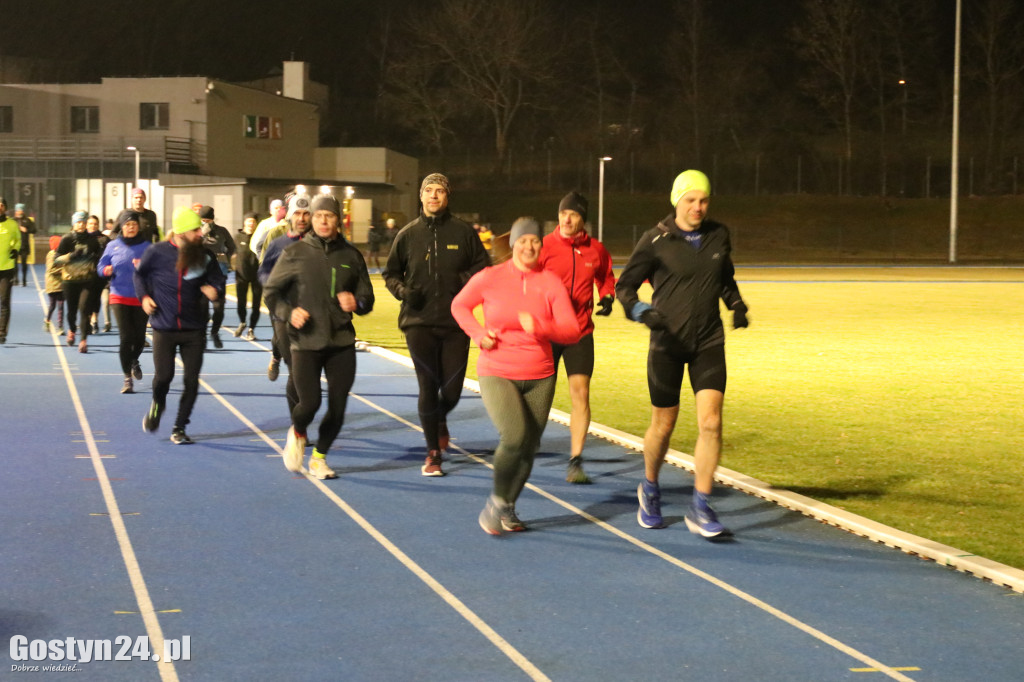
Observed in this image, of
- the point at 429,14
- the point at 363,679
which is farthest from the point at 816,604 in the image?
the point at 429,14

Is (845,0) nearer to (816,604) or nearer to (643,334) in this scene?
(643,334)

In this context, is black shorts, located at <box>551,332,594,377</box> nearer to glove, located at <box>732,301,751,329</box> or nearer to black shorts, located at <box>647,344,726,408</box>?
black shorts, located at <box>647,344,726,408</box>

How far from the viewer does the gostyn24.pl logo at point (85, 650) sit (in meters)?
5.24

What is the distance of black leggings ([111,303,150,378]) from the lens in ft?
43.6

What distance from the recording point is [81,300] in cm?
1802

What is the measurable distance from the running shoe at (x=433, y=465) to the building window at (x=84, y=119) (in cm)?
5770

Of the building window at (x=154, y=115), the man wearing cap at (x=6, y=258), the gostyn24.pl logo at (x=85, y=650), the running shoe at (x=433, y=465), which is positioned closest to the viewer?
the gostyn24.pl logo at (x=85, y=650)

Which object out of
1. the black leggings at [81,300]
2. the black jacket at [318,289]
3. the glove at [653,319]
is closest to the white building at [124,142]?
the black leggings at [81,300]

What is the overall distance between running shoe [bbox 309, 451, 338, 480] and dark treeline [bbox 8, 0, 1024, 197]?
251ft

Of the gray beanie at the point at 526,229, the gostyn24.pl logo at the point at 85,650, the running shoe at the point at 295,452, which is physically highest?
the gray beanie at the point at 526,229

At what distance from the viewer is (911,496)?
28.5ft

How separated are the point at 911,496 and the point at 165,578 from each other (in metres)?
4.84

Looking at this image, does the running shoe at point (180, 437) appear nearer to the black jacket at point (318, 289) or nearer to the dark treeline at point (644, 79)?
the black jacket at point (318, 289)

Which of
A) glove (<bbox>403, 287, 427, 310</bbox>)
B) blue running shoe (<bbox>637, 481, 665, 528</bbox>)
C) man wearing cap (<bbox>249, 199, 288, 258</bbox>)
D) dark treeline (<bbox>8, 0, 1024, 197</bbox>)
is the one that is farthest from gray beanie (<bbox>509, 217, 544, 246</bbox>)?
dark treeline (<bbox>8, 0, 1024, 197</bbox>)
